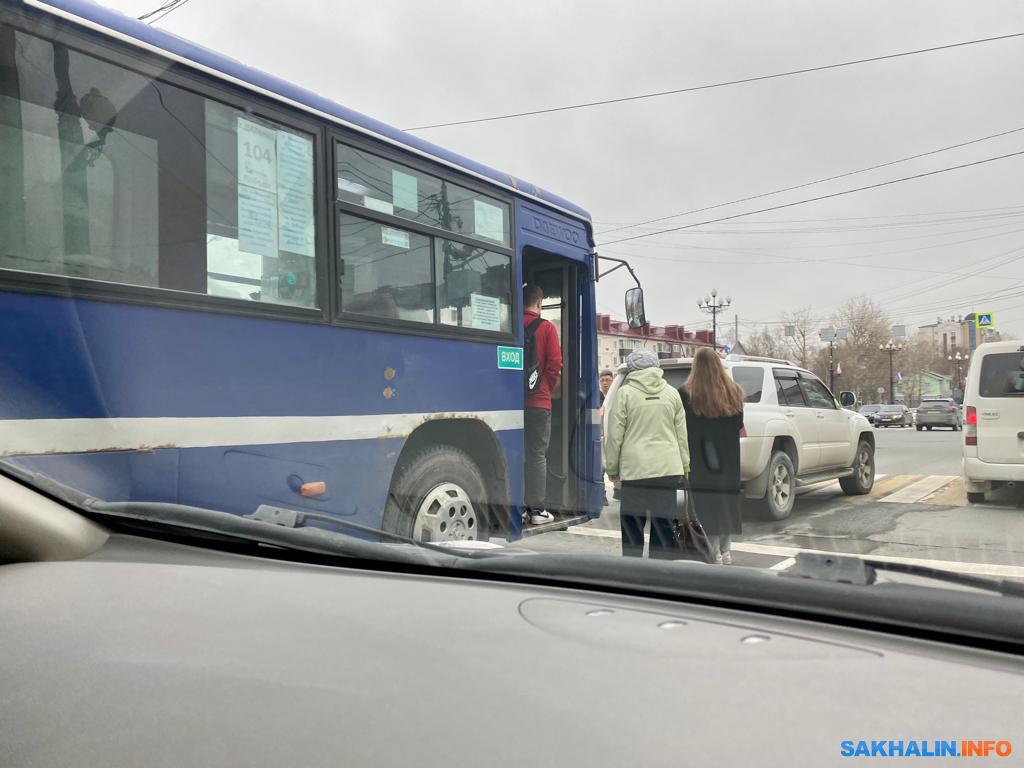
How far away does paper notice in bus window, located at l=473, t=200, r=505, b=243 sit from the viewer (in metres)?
5.36

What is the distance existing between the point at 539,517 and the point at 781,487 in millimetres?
3234

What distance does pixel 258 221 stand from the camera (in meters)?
3.76

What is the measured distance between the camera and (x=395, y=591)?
199 centimetres

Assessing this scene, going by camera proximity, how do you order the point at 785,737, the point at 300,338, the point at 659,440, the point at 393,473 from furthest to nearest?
the point at 659,440 → the point at 393,473 → the point at 300,338 → the point at 785,737

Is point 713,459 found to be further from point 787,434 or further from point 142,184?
point 142,184

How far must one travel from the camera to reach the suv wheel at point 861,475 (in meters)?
9.39

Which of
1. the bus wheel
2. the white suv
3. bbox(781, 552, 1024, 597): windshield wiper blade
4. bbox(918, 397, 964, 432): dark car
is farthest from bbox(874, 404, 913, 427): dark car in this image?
bbox(781, 552, 1024, 597): windshield wiper blade

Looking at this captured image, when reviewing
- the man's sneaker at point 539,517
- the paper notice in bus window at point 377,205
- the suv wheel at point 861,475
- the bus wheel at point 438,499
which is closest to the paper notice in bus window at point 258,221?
the paper notice in bus window at point 377,205

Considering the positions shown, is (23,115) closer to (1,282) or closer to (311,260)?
(1,282)

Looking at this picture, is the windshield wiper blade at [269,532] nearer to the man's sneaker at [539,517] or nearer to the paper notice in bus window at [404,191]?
the paper notice in bus window at [404,191]

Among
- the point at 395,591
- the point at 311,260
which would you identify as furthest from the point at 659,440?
the point at 395,591

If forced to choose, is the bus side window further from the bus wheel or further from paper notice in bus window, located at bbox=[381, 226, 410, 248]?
the bus wheel

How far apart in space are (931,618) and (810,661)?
248mm

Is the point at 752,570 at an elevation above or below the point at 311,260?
below
